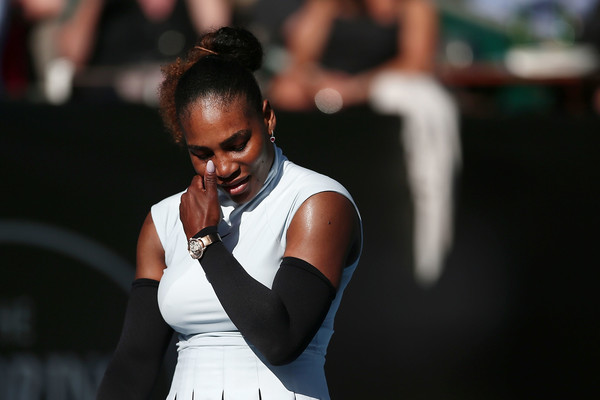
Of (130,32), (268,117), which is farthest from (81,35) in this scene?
(268,117)

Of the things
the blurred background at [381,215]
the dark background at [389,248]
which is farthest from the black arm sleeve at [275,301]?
the dark background at [389,248]

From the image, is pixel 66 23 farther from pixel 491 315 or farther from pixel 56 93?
pixel 491 315

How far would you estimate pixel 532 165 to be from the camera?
4465mm

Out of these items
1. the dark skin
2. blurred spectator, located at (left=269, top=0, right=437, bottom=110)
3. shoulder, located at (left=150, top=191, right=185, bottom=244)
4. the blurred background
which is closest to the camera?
the dark skin

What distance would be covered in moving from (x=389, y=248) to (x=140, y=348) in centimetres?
229

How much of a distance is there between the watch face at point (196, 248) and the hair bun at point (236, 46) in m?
0.44

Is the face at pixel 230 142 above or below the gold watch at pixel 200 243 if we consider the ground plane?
above

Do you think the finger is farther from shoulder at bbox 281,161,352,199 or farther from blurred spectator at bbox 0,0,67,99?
blurred spectator at bbox 0,0,67,99

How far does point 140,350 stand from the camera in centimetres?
223

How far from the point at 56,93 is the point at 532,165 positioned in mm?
2414

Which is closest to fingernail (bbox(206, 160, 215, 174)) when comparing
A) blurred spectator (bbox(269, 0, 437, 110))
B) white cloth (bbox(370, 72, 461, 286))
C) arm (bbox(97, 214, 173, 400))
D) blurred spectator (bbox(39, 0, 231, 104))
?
arm (bbox(97, 214, 173, 400))

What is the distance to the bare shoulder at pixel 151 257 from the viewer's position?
226cm

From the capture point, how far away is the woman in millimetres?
1943

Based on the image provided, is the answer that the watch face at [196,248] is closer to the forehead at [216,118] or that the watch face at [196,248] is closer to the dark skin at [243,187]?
the dark skin at [243,187]
